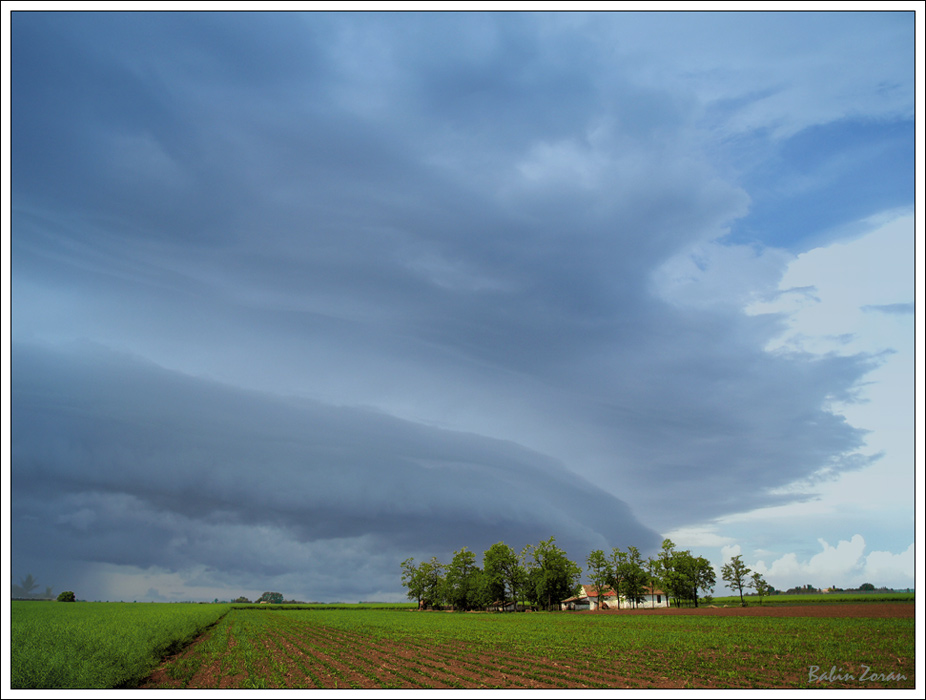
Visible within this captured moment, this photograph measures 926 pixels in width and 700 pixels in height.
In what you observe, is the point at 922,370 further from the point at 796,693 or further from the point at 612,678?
the point at 612,678

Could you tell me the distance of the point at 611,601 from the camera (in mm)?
154125

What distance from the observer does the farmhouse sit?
14369 centimetres

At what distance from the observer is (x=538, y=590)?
5153 inches

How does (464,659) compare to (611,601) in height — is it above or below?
above

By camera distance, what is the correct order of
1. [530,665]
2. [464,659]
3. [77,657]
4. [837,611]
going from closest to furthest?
[77,657], [530,665], [464,659], [837,611]

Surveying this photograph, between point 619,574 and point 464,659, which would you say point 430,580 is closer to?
point 619,574

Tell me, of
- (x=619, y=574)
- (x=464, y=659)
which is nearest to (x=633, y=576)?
(x=619, y=574)

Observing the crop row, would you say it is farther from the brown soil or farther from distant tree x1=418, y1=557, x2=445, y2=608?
distant tree x1=418, y1=557, x2=445, y2=608

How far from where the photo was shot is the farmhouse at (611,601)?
144 meters

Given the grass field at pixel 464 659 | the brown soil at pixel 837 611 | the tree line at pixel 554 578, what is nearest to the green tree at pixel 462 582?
the tree line at pixel 554 578

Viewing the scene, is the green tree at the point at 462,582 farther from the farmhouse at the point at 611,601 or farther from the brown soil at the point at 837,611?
the brown soil at the point at 837,611

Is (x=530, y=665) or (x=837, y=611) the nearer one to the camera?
(x=530, y=665)

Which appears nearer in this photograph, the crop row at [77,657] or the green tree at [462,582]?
the crop row at [77,657]

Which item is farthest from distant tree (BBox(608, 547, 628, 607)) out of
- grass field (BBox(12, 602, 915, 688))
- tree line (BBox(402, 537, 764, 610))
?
grass field (BBox(12, 602, 915, 688))
